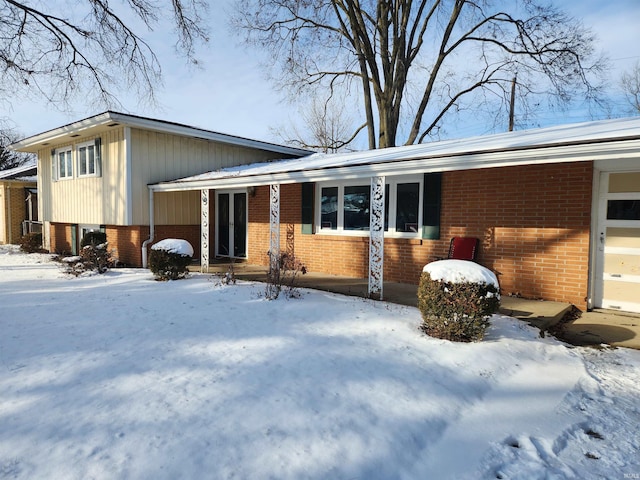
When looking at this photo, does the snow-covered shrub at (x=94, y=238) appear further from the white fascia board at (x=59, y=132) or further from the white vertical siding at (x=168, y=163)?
the white fascia board at (x=59, y=132)

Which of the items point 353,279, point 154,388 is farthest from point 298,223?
point 154,388

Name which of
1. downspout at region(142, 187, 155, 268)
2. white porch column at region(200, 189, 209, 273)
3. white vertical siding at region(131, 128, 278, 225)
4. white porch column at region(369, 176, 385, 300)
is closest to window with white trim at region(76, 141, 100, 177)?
white vertical siding at region(131, 128, 278, 225)

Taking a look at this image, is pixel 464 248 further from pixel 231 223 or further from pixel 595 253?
pixel 231 223

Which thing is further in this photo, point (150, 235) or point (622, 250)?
point (150, 235)

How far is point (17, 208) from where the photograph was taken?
61.7ft

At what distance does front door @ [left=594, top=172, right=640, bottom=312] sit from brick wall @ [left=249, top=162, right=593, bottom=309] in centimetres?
26

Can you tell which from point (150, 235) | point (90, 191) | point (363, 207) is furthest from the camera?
point (90, 191)

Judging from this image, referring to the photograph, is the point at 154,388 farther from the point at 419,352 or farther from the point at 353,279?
the point at 353,279

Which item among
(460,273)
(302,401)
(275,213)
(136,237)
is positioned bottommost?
(302,401)

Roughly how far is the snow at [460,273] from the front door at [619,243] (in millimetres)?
2900

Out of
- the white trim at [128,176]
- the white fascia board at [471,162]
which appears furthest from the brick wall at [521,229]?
the white trim at [128,176]

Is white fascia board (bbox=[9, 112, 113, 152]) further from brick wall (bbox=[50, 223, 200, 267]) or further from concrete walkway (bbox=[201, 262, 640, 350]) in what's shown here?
concrete walkway (bbox=[201, 262, 640, 350])

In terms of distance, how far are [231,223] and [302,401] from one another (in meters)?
9.50

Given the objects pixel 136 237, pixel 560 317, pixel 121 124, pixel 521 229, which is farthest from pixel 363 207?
pixel 121 124
